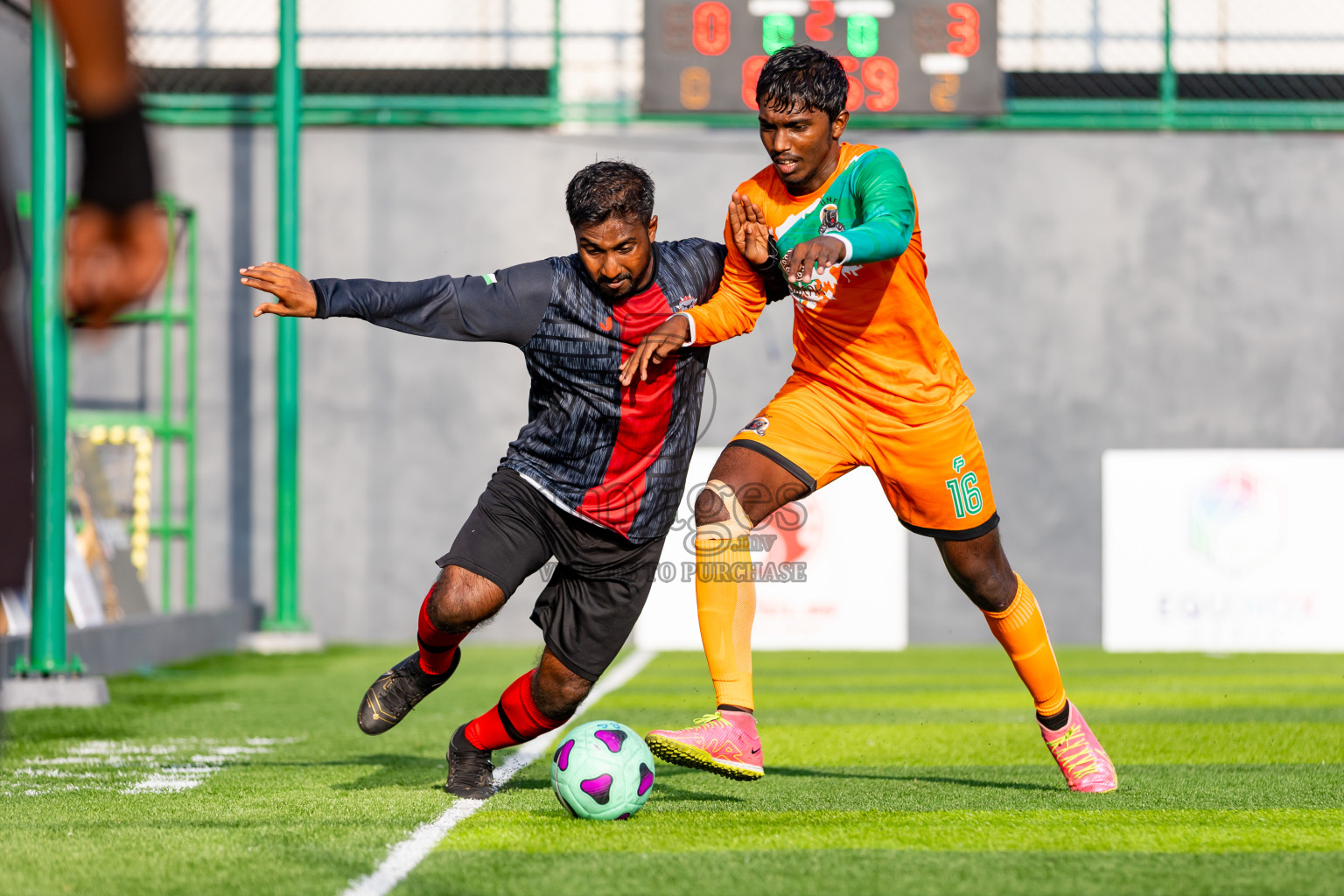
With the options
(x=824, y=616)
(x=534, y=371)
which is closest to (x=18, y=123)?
(x=824, y=616)

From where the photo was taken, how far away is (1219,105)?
44.9 ft

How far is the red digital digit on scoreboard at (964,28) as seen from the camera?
40.7 ft

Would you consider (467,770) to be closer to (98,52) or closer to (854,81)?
(98,52)

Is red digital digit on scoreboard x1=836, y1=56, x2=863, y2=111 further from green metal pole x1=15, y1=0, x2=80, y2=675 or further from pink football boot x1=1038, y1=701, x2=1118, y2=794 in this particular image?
pink football boot x1=1038, y1=701, x2=1118, y2=794

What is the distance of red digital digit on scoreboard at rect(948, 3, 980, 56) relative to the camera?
1239cm

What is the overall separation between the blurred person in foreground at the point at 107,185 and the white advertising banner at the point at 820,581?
10566mm

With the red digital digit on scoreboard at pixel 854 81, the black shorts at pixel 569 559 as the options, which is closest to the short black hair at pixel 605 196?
the black shorts at pixel 569 559

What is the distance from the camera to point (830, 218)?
449cm

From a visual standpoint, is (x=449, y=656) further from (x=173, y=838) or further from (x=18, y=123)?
(x=18, y=123)

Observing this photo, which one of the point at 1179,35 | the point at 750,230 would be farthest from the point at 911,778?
the point at 1179,35

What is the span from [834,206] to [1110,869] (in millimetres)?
2028

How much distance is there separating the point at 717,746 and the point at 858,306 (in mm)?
1400

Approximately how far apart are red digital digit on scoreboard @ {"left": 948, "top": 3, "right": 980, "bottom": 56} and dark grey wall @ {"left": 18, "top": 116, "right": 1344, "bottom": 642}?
1.31m

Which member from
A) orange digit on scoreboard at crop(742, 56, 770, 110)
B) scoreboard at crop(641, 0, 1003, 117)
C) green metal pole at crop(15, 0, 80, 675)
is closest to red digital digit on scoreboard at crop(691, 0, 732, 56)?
scoreboard at crop(641, 0, 1003, 117)
